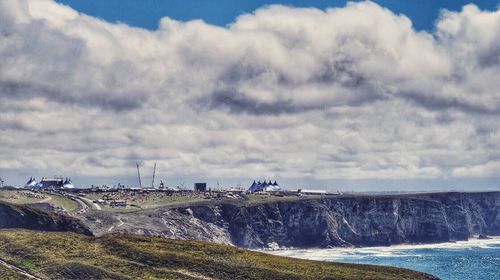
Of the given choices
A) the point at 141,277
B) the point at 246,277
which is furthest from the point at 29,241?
the point at 246,277

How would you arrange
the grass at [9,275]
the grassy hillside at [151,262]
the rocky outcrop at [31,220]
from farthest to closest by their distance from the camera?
the rocky outcrop at [31,220] < the grassy hillside at [151,262] < the grass at [9,275]

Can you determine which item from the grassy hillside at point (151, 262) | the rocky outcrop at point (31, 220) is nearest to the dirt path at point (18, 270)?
the grassy hillside at point (151, 262)

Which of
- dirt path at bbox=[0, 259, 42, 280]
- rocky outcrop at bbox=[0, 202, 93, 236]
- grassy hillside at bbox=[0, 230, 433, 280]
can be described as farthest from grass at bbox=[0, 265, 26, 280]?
rocky outcrop at bbox=[0, 202, 93, 236]

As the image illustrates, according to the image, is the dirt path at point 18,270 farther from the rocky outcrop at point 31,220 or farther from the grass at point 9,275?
the rocky outcrop at point 31,220

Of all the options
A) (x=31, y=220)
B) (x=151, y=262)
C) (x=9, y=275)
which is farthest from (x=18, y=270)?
(x=31, y=220)

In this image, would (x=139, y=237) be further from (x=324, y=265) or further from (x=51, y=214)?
(x=51, y=214)

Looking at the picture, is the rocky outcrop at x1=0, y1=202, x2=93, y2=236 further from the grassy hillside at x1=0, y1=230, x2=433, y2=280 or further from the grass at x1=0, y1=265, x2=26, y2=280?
the grass at x1=0, y1=265, x2=26, y2=280

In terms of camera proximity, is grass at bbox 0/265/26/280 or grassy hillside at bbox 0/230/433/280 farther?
grassy hillside at bbox 0/230/433/280
